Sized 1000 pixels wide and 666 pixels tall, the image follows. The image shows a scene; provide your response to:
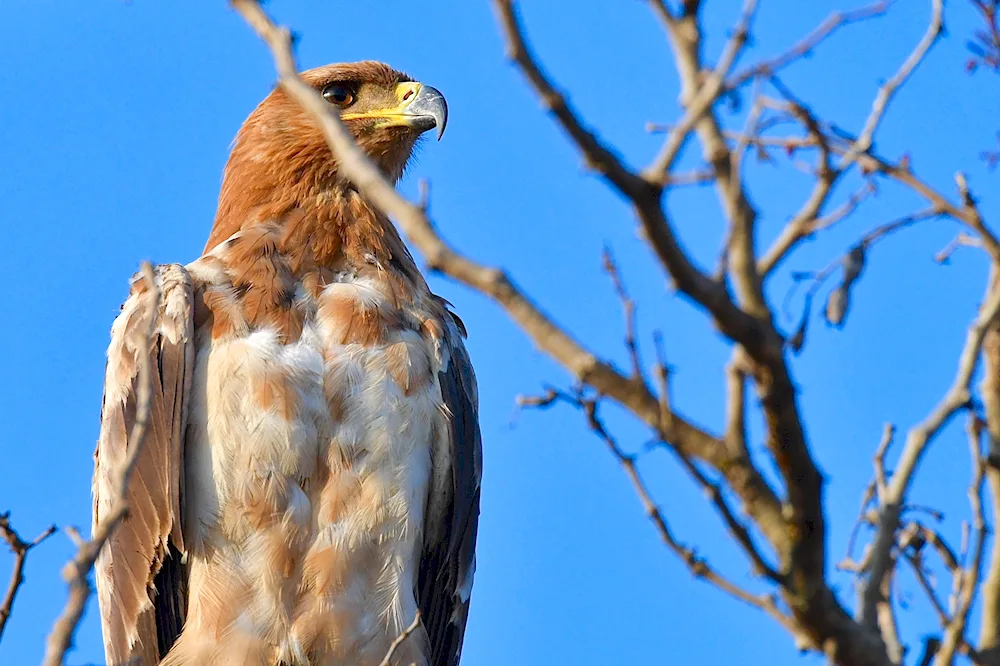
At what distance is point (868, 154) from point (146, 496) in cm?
299

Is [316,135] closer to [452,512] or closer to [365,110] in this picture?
[365,110]

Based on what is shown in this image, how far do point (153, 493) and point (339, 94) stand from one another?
7.61 feet

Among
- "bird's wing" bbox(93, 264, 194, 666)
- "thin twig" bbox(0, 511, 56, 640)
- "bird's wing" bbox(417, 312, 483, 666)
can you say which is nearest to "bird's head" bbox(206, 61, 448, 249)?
"bird's wing" bbox(93, 264, 194, 666)

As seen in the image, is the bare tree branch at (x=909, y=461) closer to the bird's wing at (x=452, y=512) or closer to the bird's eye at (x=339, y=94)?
the bird's wing at (x=452, y=512)

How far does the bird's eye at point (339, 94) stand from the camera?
6.31 m

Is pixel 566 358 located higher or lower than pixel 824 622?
higher

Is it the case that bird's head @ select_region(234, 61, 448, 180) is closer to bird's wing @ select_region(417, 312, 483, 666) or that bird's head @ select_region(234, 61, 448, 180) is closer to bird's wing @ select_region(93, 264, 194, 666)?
bird's wing @ select_region(417, 312, 483, 666)

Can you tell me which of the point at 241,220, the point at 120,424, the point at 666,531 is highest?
the point at 241,220

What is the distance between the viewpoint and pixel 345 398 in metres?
5.09

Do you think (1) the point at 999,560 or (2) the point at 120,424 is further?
(2) the point at 120,424

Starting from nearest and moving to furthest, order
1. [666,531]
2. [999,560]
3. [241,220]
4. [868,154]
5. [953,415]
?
[666,531] → [953,415] → [999,560] → [868,154] → [241,220]

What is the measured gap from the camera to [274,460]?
499 centimetres

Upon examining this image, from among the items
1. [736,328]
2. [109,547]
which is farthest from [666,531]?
[109,547]

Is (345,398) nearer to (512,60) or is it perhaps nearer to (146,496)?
(146,496)
